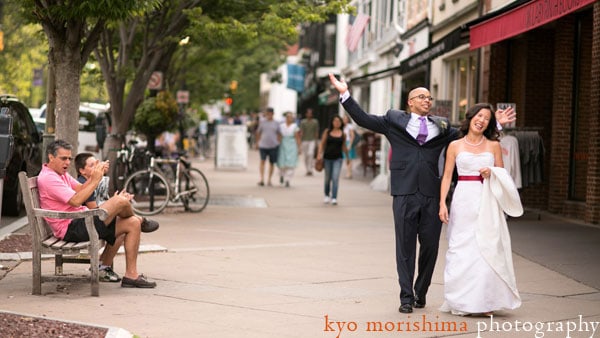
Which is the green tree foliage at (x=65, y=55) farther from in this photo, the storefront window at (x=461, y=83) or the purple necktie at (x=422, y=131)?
the storefront window at (x=461, y=83)

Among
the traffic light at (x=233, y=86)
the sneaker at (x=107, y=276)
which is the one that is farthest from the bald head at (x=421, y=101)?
A: the traffic light at (x=233, y=86)


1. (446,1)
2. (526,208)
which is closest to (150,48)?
(526,208)

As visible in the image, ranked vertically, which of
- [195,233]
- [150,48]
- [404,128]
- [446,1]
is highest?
[446,1]

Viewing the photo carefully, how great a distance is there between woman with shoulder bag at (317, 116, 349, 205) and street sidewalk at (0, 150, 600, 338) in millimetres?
4319

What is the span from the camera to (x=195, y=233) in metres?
14.2

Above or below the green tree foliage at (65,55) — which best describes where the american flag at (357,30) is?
above

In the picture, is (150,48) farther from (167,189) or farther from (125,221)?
(125,221)

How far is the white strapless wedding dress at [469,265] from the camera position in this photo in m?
8.00

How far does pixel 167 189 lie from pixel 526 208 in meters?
6.14

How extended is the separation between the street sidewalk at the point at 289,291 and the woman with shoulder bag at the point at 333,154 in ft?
14.2

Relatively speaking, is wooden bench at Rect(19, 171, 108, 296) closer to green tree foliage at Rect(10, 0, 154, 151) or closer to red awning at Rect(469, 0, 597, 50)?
green tree foliage at Rect(10, 0, 154, 151)

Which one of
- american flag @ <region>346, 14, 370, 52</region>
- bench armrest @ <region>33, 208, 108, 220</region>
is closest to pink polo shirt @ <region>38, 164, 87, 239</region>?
bench armrest @ <region>33, 208, 108, 220</region>

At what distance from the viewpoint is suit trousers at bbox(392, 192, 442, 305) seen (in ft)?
27.6

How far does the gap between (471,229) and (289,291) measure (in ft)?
6.10
